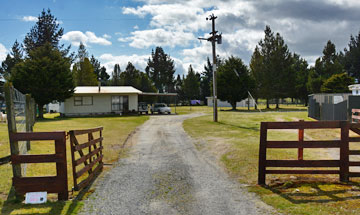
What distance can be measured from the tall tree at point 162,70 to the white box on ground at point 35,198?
83096 mm

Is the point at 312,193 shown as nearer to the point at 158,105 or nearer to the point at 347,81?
the point at 158,105

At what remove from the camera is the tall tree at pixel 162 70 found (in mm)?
88762

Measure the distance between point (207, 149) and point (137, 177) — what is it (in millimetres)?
4966

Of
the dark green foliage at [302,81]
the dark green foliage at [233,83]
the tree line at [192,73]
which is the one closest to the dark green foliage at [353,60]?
the tree line at [192,73]

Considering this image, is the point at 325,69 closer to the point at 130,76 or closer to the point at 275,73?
the point at 275,73

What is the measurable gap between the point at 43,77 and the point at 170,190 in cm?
2777

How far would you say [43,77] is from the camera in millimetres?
30719

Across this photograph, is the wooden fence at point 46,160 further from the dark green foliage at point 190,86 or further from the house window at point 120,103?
the dark green foliage at point 190,86

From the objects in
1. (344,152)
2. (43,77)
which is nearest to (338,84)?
(43,77)

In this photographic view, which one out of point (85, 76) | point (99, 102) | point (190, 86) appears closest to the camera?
point (99, 102)

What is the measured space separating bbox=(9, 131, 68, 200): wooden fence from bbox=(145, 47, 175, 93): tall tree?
82.9 meters

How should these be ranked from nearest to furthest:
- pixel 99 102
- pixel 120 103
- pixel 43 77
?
pixel 43 77 < pixel 99 102 < pixel 120 103

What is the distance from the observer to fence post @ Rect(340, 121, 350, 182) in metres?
6.76

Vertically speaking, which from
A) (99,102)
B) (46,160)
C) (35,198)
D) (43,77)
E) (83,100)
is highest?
(43,77)
